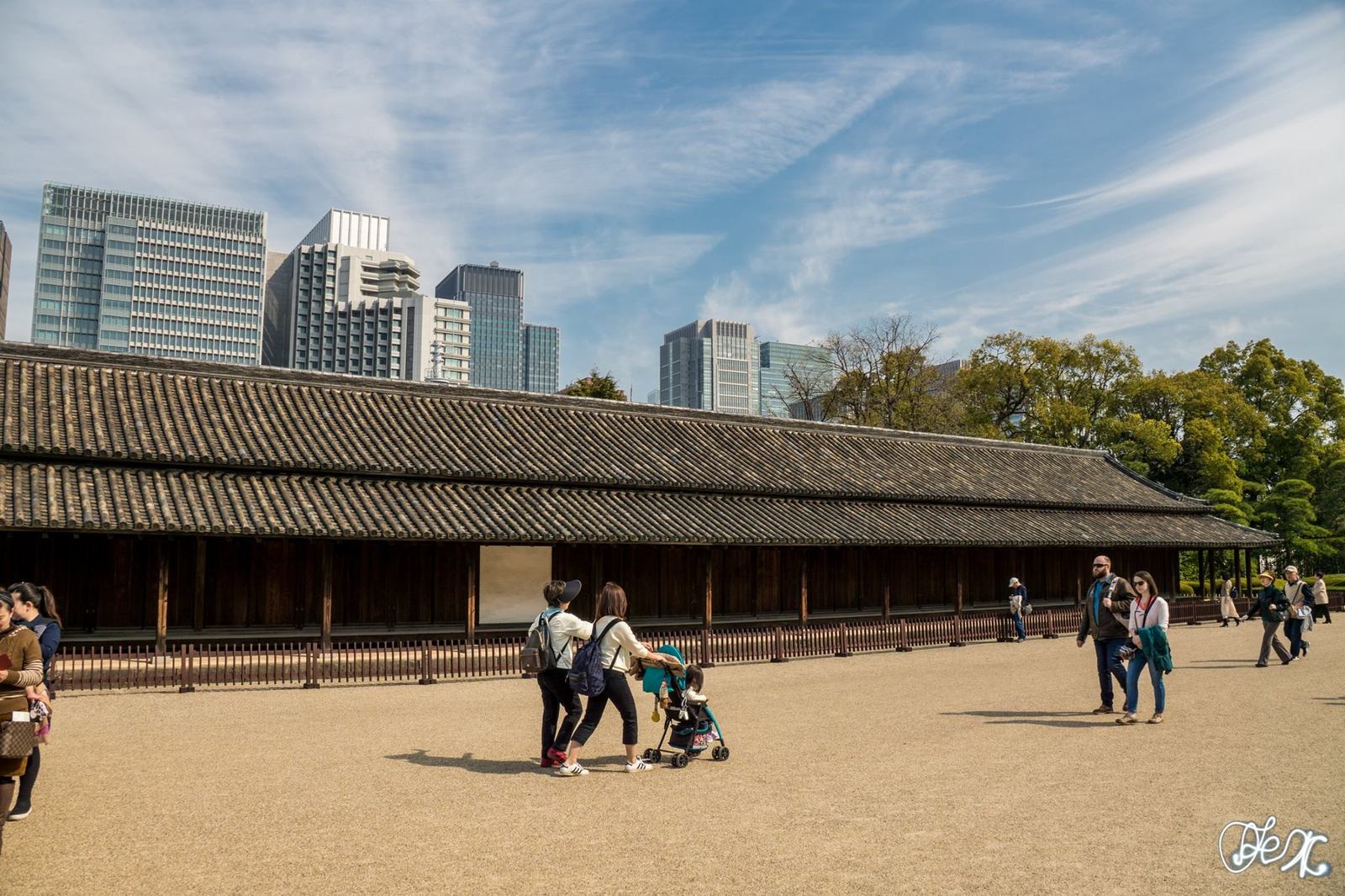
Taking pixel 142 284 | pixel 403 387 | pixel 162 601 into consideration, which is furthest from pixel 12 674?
pixel 142 284

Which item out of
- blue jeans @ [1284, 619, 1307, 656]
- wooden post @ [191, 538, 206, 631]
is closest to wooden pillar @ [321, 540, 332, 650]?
wooden post @ [191, 538, 206, 631]

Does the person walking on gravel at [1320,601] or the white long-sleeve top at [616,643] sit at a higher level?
the white long-sleeve top at [616,643]

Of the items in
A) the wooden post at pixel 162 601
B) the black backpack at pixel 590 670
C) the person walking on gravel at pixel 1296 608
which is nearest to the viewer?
the black backpack at pixel 590 670

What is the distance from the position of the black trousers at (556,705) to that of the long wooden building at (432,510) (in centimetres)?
1086

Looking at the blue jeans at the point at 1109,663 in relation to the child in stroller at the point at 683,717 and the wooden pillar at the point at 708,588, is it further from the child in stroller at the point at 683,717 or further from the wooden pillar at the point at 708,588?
the wooden pillar at the point at 708,588

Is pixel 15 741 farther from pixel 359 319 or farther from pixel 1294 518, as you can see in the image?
pixel 359 319

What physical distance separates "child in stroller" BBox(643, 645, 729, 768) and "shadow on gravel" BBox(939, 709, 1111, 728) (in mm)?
4493

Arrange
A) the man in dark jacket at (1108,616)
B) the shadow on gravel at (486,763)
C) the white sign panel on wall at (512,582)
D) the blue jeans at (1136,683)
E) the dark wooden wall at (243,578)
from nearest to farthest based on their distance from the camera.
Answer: the shadow on gravel at (486,763), the blue jeans at (1136,683), the man in dark jacket at (1108,616), the dark wooden wall at (243,578), the white sign panel on wall at (512,582)

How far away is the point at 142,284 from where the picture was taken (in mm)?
146750

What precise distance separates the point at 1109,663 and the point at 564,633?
775cm

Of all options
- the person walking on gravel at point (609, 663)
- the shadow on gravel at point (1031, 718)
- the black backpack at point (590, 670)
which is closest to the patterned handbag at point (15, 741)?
the black backpack at point (590, 670)

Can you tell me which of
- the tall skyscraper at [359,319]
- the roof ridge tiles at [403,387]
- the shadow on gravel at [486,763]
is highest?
the tall skyscraper at [359,319]

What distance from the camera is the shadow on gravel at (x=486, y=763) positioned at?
997 cm

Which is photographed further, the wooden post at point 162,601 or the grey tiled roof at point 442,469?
the grey tiled roof at point 442,469
